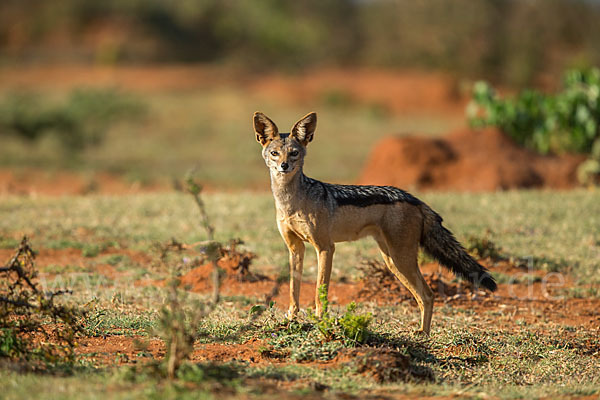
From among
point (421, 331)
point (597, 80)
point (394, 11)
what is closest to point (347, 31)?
point (394, 11)

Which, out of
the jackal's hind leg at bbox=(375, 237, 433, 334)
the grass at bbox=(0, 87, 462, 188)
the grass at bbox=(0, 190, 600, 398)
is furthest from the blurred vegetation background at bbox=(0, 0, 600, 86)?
the jackal's hind leg at bbox=(375, 237, 433, 334)

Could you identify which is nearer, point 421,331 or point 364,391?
point 364,391

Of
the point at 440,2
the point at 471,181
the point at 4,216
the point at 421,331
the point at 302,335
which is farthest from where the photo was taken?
the point at 440,2

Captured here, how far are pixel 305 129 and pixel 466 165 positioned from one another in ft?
29.9

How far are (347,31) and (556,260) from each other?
4887 cm

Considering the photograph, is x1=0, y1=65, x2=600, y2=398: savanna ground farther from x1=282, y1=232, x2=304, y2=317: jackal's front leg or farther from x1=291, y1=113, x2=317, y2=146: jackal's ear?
x1=291, y1=113, x2=317, y2=146: jackal's ear

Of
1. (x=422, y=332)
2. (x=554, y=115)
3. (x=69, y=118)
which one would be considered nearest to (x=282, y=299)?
(x=422, y=332)

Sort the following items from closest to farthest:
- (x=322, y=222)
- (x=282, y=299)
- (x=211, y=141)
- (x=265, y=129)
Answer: (x=322, y=222)
(x=265, y=129)
(x=282, y=299)
(x=211, y=141)

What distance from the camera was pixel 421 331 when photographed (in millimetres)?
6719

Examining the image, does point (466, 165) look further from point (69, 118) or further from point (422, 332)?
point (69, 118)

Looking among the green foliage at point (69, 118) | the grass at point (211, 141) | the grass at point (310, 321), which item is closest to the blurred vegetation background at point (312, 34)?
the grass at point (211, 141)

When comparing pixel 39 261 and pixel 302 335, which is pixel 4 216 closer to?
pixel 39 261

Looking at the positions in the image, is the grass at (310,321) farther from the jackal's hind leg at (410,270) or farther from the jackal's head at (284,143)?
the jackal's head at (284,143)

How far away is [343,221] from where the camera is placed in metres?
6.58
